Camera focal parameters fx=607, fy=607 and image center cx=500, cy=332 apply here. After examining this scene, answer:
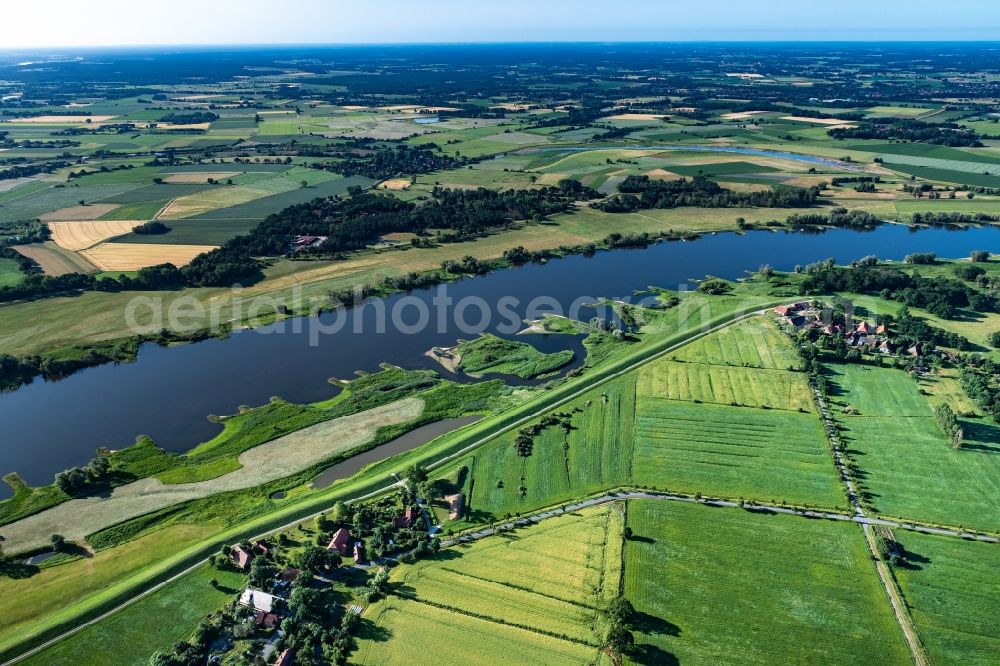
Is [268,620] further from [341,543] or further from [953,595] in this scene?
[953,595]

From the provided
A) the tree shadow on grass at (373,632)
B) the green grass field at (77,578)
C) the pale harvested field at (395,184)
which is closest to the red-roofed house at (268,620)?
the tree shadow on grass at (373,632)

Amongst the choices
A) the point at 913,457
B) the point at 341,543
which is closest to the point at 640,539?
the point at 341,543

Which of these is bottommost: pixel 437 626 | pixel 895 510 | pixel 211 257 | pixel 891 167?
pixel 437 626

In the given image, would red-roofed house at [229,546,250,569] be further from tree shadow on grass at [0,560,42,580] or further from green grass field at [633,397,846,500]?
green grass field at [633,397,846,500]

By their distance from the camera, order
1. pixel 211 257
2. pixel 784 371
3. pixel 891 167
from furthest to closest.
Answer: pixel 891 167 → pixel 211 257 → pixel 784 371

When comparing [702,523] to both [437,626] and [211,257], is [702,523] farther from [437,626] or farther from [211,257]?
[211,257]

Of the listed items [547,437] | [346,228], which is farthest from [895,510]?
[346,228]

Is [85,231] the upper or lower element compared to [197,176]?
lower
